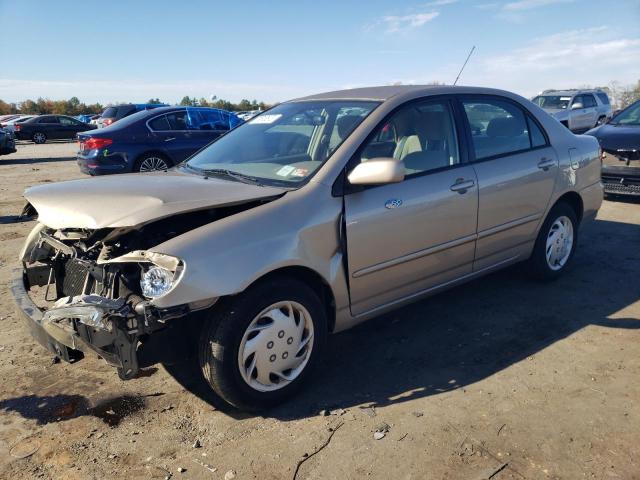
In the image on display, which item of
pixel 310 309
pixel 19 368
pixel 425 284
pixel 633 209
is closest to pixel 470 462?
pixel 310 309

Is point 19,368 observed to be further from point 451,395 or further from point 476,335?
point 476,335

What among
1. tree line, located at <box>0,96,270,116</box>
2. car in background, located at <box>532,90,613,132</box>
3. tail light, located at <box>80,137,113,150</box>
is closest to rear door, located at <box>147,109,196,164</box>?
tail light, located at <box>80,137,113,150</box>

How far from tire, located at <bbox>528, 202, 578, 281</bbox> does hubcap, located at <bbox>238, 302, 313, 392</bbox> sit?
8.50 ft

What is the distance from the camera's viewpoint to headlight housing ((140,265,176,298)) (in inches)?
101

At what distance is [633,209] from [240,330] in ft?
24.2

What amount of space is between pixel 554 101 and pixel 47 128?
25170 millimetres

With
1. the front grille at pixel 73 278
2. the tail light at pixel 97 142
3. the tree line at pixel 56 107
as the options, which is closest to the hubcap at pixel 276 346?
the front grille at pixel 73 278

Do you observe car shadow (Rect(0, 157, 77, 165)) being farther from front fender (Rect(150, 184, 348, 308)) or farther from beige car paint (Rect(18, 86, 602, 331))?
front fender (Rect(150, 184, 348, 308))

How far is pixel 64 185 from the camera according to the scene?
3.43 m

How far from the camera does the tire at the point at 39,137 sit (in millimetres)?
28400

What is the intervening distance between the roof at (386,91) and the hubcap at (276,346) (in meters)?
1.64

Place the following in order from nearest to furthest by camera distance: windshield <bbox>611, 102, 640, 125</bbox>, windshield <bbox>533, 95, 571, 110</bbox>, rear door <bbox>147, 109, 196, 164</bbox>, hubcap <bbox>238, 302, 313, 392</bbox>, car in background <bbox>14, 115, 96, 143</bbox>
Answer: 1. hubcap <bbox>238, 302, 313, 392</bbox>
2. windshield <bbox>611, 102, 640, 125</bbox>
3. rear door <bbox>147, 109, 196, 164</bbox>
4. windshield <bbox>533, 95, 571, 110</bbox>
5. car in background <bbox>14, 115, 96, 143</bbox>

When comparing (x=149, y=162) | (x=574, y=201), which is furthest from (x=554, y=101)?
(x=574, y=201)

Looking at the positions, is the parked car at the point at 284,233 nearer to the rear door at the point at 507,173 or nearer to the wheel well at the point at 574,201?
the rear door at the point at 507,173
